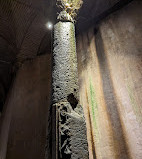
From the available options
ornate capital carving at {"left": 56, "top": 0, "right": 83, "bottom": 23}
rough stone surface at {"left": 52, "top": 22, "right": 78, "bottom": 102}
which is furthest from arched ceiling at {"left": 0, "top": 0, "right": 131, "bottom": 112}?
rough stone surface at {"left": 52, "top": 22, "right": 78, "bottom": 102}

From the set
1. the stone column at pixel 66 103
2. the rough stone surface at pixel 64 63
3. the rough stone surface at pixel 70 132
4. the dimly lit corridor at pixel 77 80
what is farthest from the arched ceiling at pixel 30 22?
the rough stone surface at pixel 70 132

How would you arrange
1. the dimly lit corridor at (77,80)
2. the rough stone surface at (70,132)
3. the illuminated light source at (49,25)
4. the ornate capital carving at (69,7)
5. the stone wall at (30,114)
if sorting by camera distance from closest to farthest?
the rough stone surface at (70,132), the dimly lit corridor at (77,80), the ornate capital carving at (69,7), the stone wall at (30,114), the illuminated light source at (49,25)

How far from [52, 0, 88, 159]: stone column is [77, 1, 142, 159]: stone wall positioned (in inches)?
37.2

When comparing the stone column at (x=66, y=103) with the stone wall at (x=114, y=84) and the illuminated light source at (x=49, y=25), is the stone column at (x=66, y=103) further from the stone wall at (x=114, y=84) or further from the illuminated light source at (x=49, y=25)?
the illuminated light source at (x=49, y=25)

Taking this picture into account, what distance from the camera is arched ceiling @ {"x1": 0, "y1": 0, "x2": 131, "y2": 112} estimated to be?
426 cm

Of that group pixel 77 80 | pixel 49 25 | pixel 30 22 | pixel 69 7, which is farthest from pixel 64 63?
pixel 30 22

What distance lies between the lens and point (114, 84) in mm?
2957

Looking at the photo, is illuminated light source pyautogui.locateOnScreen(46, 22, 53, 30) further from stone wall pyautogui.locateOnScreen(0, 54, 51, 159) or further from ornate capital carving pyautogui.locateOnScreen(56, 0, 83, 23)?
ornate capital carving pyautogui.locateOnScreen(56, 0, 83, 23)

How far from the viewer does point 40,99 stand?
14.3 ft

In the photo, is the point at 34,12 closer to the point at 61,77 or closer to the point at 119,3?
the point at 119,3

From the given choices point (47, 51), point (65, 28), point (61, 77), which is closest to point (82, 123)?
point (61, 77)

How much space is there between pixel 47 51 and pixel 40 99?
A: 5.79 ft

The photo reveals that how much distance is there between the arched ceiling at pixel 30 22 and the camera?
168 inches

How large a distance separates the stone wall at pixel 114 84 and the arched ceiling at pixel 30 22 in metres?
0.56
